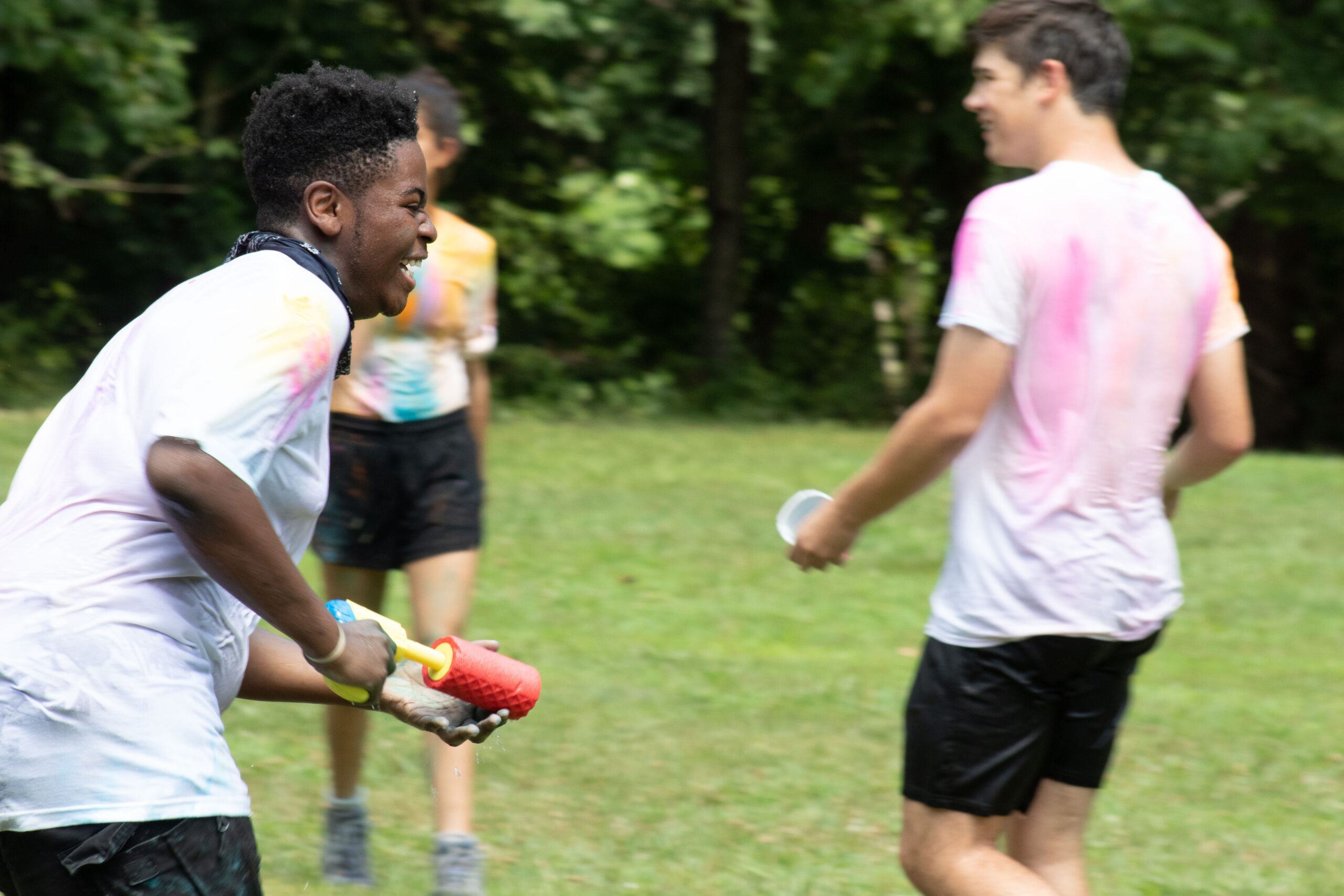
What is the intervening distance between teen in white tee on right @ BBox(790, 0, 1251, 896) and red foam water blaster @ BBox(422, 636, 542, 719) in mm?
794

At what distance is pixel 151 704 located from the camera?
2.11 meters

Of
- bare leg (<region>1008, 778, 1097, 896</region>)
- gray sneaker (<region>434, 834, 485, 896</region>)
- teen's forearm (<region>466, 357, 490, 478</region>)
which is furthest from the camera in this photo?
teen's forearm (<region>466, 357, 490, 478</region>)

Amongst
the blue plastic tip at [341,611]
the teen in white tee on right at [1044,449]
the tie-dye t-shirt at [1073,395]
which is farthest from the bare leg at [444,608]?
the blue plastic tip at [341,611]

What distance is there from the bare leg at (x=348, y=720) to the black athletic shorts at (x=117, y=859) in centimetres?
210

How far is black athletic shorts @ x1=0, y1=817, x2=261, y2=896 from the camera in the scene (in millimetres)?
2068

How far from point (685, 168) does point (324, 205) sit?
1871 centimetres

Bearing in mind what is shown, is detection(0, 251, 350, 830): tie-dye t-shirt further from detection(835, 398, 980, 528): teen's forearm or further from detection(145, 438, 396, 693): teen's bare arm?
detection(835, 398, 980, 528): teen's forearm

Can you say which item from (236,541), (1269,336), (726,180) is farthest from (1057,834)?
(1269,336)

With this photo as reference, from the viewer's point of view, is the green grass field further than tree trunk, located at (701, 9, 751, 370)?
No

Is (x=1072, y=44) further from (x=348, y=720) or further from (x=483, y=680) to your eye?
(x=348, y=720)

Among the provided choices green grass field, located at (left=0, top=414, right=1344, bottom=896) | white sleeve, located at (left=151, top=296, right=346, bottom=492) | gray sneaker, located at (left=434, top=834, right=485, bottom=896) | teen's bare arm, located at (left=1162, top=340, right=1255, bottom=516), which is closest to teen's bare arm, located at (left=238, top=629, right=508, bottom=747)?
white sleeve, located at (left=151, top=296, right=346, bottom=492)

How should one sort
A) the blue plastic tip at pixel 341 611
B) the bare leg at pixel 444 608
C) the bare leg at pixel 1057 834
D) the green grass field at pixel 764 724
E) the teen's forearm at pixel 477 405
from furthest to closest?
the green grass field at pixel 764 724 < the teen's forearm at pixel 477 405 < the bare leg at pixel 444 608 < the bare leg at pixel 1057 834 < the blue plastic tip at pixel 341 611

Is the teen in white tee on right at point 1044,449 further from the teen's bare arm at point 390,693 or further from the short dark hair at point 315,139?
the short dark hair at point 315,139

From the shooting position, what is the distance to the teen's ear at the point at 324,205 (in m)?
2.24
